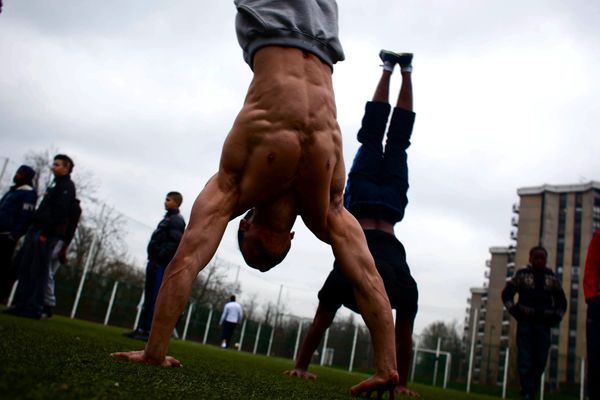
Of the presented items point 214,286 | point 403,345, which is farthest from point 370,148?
point 214,286

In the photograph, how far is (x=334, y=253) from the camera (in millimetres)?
2701

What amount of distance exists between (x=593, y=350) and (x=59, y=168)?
6206 mm

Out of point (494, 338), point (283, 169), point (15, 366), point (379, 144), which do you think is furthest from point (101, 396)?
point (494, 338)

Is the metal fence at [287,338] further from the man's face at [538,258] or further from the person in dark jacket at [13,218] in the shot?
the man's face at [538,258]

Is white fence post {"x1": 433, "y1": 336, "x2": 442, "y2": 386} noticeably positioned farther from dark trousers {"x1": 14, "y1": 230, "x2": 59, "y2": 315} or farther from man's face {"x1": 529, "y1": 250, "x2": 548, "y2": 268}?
dark trousers {"x1": 14, "y1": 230, "x2": 59, "y2": 315}

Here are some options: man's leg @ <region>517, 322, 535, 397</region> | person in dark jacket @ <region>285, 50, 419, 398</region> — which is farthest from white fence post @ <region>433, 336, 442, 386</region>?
person in dark jacket @ <region>285, 50, 419, 398</region>

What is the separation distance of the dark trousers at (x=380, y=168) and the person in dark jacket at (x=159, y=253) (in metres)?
3.61

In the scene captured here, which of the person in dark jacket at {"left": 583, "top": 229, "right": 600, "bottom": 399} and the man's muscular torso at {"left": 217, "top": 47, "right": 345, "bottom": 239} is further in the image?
the person in dark jacket at {"left": 583, "top": 229, "right": 600, "bottom": 399}

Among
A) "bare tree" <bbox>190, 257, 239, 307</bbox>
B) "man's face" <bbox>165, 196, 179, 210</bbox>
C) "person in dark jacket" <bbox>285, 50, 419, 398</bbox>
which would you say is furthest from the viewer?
"bare tree" <bbox>190, 257, 239, 307</bbox>

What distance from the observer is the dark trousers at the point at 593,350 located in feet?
13.8

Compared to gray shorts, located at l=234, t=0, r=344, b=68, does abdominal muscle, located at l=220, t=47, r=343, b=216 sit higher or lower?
lower

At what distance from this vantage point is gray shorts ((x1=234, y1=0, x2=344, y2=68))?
2664 millimetres

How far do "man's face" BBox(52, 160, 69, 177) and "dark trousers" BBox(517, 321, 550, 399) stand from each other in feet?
20.6

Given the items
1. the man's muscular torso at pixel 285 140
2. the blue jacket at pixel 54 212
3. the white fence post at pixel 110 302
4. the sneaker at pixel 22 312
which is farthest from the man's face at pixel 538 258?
the white fence post at pixel 110 302
